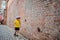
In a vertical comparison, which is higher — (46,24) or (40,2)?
(40,2)

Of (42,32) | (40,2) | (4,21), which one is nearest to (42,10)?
(40,2)

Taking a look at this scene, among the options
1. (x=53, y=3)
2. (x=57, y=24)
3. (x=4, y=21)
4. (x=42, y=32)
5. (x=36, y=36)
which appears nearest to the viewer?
(x=57, y=24)

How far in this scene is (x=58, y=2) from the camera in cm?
586

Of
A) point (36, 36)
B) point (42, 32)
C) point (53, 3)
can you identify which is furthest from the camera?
→ point (36, 36)

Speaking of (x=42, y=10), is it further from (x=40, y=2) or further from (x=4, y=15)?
(x=4, y=15)

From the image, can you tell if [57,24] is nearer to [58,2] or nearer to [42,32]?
[58,2]

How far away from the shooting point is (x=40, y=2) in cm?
777

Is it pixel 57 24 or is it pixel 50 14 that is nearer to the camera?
pixel 57 24

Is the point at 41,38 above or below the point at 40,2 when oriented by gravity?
below

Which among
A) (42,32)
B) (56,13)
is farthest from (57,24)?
(42,32)

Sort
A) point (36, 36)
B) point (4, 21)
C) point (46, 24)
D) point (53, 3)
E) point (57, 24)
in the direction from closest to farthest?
point (57, 24)
point (53, 3)
point (46, 24)
point (36, 36)
point (4, 21)

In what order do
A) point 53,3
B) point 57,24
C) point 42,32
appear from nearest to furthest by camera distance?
point 57,24, point 53,3, point 42,32

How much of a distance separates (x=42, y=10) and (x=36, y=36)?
54.5 inches

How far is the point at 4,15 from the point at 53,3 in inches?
930
